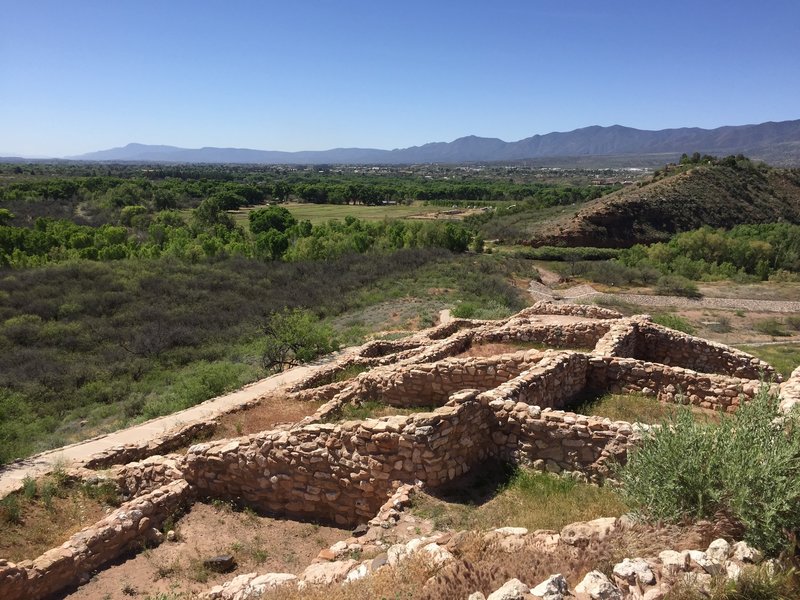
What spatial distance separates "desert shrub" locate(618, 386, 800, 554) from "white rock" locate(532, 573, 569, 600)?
148 centimetres

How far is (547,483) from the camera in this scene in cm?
795

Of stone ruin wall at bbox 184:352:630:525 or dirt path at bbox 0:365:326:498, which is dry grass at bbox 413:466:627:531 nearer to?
stone ruin wall at bbox 184:352:630:525

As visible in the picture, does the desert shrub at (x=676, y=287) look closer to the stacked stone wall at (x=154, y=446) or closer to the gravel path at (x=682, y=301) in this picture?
the gravel path at (x=682, y=301)

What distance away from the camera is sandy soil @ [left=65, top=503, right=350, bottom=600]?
7434mm

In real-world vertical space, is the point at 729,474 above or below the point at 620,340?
above

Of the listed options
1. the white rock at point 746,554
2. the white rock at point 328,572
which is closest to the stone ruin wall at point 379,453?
the white rock at point 328,572

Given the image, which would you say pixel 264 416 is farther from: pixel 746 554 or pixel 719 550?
pixel 746 554

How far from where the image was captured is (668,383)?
1117cm

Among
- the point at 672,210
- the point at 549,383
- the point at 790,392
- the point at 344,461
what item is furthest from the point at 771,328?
the point at 672,210

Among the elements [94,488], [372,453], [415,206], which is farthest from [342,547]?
[415,206]

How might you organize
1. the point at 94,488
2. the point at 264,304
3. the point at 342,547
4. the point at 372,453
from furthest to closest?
the point at 264,304, the point at 94,488, the point at 372,453, the point at 342,547

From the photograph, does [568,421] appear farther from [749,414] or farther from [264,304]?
[264,304]

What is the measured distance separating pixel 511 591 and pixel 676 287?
52.5 meters

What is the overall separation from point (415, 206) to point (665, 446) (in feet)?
426
